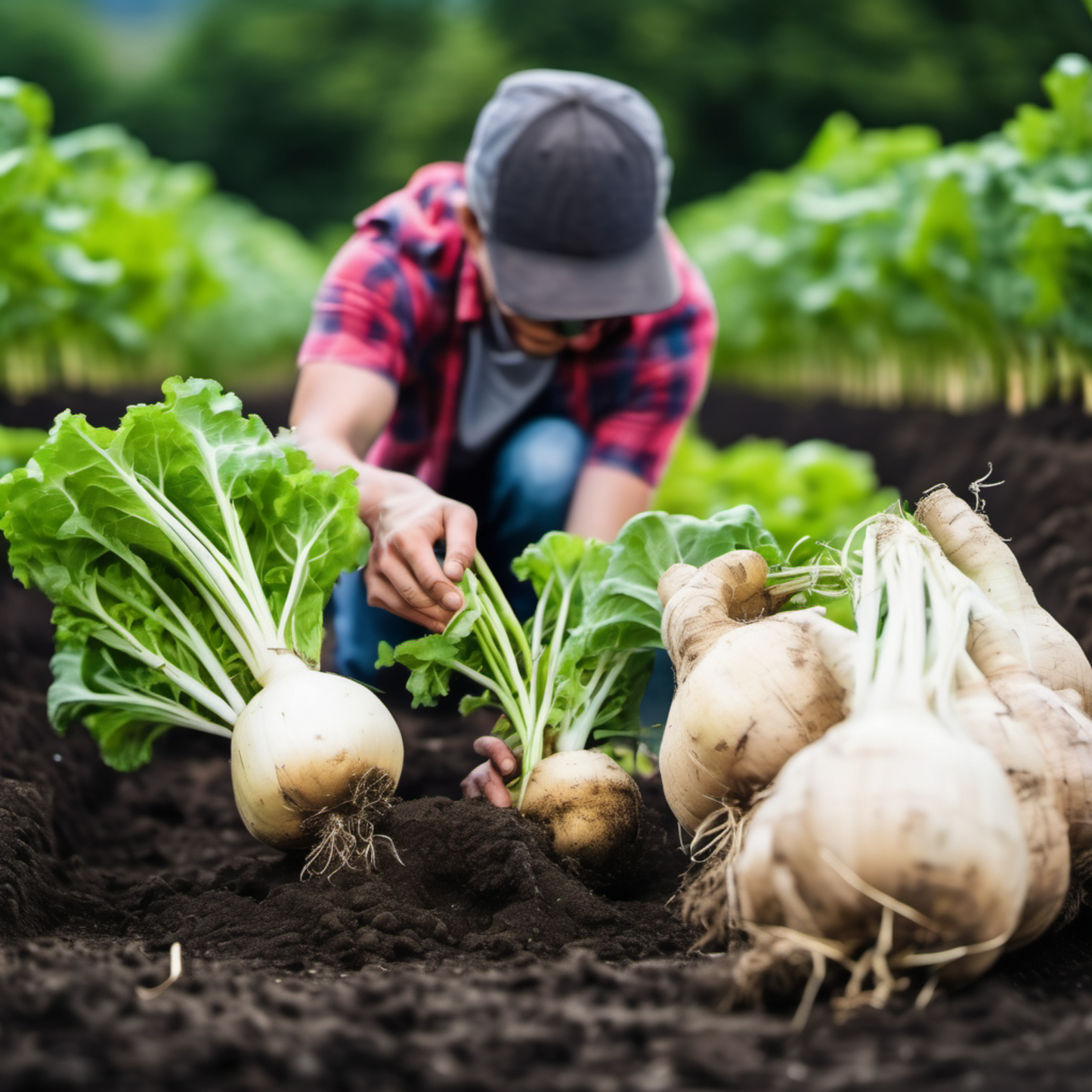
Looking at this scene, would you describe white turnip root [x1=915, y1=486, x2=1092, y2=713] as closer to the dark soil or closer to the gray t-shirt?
the dark soil

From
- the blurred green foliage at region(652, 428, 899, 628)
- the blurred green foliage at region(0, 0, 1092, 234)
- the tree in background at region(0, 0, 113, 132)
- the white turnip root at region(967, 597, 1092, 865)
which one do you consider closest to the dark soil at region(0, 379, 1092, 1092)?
the white turnip root at region(967, 597, 1092, 865)

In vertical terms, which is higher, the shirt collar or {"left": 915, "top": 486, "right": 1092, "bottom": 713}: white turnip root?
the shirt collar

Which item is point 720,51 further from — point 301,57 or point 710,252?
point 710,252

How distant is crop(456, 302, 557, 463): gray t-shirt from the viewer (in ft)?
11.6

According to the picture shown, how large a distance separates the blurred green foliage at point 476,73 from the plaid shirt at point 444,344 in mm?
22169

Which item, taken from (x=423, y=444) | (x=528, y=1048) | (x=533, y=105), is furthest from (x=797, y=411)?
(x=528, y=1048)

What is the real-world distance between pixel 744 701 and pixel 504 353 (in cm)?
190

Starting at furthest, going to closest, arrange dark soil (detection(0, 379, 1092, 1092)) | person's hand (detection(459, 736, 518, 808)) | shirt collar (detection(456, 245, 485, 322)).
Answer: shirt collar (detection(456, 245, 485, 322)) < person's hand (detection(459, 736, 518, 808)) < dark soil (detection(0, 379, 1092, 1092))

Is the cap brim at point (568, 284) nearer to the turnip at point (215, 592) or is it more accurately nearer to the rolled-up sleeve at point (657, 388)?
the rolled-up sleeve at point (657, 388)

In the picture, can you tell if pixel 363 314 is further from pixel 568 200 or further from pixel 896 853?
pixel 896 853

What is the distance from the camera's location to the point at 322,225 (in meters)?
30.3

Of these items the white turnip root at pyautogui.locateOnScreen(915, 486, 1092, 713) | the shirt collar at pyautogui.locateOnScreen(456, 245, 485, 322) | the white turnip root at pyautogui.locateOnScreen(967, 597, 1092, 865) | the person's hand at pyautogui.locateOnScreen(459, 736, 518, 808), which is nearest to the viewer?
the white turnip root at pyautogui.locateOnScreen(967, 597, 1092, 865)

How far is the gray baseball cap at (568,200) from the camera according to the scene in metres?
2.87

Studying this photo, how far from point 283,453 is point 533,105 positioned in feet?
3.77
